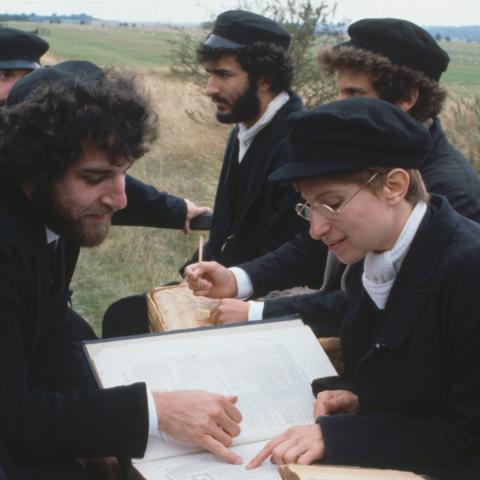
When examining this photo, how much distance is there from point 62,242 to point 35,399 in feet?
1.95

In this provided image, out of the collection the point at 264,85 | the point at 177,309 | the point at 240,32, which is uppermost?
the point at 240,32

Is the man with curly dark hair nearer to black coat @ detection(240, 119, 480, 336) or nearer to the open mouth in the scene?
the open mouth

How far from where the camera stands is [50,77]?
7.40ft

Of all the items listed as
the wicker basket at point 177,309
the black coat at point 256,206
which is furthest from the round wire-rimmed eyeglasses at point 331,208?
the black coat at point 256,206

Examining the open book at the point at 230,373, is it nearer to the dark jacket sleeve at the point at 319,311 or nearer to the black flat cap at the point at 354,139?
the dark jacket sleeve at the point at 319,311

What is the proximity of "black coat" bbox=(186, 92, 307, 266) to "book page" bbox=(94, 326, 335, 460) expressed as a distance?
1.10 meters

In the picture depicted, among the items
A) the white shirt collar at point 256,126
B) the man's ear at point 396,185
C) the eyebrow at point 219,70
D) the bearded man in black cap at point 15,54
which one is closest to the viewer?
the man's ear at point 396,185

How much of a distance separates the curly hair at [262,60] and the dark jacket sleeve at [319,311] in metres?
1.57

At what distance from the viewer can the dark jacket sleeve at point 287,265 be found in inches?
129

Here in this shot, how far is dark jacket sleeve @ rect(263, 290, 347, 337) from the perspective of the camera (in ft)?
9.14

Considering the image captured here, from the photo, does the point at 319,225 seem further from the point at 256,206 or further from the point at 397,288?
the point at 256,206

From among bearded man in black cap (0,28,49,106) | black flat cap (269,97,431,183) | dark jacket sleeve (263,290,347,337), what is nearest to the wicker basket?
dark jacket sleeve (263,290,347,337)

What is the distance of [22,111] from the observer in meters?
2.14

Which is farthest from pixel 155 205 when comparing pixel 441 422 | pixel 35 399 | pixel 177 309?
pixel 441 422
